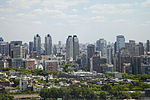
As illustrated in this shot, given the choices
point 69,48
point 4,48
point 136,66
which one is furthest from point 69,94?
point 4,48

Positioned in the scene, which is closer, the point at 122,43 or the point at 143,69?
the point at 143,69

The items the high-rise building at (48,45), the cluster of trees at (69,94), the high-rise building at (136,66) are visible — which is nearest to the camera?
the cluster of trees at (69,94)

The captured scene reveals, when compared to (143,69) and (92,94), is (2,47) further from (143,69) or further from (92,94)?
(92,94)

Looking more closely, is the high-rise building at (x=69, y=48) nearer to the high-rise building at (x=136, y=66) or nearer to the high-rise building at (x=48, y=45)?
the high-rise building at (x=48, y=45)

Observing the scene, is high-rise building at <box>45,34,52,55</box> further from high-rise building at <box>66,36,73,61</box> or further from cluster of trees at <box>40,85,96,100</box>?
cluster of trees at <box>40,85,96,100</box>

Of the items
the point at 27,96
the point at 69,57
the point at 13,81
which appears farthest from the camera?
the point at 69,57

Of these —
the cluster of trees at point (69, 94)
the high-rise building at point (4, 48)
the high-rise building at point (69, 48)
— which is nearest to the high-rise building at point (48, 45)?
the high-rise building at point (69, 48)

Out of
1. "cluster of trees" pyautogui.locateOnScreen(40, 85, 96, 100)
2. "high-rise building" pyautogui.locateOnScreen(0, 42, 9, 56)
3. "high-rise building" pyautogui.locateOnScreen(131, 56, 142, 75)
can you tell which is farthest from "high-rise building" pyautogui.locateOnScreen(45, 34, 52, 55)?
"cluster of trees" pyautogui.locateOnScreen(40, 85, 96, 100)

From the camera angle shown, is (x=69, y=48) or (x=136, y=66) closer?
(x=136, y=66)

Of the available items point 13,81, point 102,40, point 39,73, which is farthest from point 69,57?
point 13,81

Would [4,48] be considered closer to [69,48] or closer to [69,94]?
[69,48]

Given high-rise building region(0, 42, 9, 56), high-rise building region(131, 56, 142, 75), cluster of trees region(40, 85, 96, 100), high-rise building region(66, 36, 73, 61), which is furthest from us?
high-rise building region(66, 36, 73, 61)
